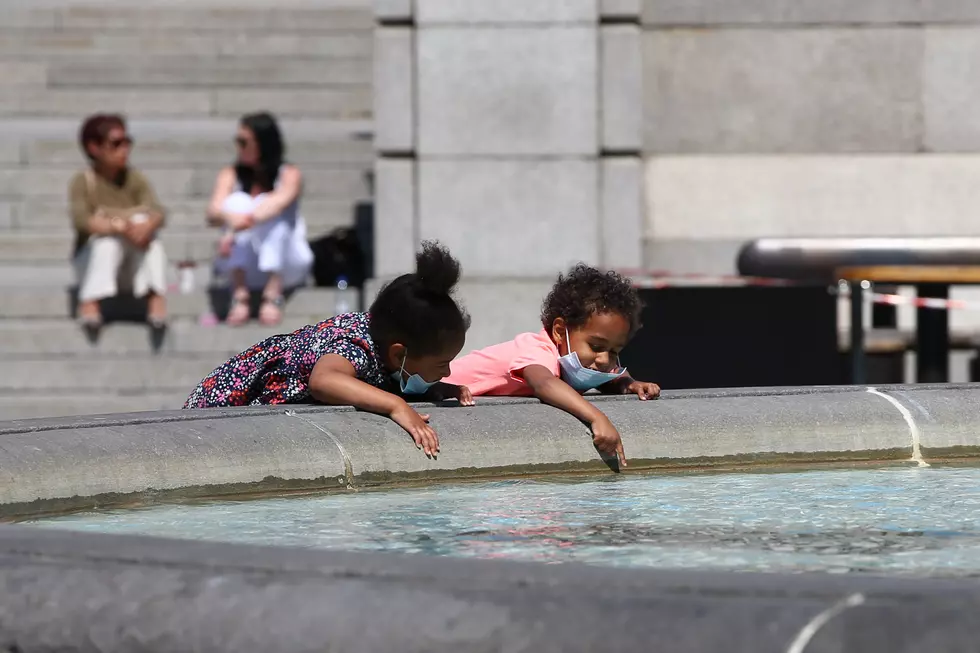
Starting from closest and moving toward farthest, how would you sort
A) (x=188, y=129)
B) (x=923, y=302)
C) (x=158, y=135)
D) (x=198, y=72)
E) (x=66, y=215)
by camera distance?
(x=923, y=302) → (x=66, y=215) → (x=158, y=135) → (x=188, y=129) → (x=198, y=72)

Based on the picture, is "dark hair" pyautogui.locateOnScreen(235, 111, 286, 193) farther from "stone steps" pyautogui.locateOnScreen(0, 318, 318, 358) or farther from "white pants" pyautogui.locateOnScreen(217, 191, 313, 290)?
"stone steps" pyautogui.locateOnScreen(0, 318, 318, 358)

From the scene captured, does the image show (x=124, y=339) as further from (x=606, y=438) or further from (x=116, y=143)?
(x=606, y=438)

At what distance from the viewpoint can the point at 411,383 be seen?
5.36m

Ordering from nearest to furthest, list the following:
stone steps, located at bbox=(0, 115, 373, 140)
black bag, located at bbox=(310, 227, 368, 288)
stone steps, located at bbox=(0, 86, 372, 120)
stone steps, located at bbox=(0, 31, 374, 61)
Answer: black bag, located at bbox=(310, 227, 368, 288) < stone steps, located at bbox=(0, 115, 373, 140) < stone steps, located at bbox=(0, 86, 372, 120) < stone steps, located at bbox=(0, 31, 374, 61)

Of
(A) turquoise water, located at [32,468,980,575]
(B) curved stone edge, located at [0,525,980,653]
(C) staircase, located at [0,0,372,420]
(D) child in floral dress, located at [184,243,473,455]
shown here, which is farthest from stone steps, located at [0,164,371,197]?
(B) curved stone edge, located at [0,525,980,653]

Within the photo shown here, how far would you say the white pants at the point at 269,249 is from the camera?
33.9ft

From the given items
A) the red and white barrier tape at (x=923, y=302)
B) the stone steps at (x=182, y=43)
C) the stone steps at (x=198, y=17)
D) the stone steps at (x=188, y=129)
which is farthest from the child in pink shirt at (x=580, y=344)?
the stone steps at (x=198, y=17)

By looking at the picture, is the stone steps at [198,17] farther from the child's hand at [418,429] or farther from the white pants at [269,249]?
the child's hand at [418,429]

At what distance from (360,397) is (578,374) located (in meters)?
0.90

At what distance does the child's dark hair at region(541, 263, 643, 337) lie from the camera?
555cm

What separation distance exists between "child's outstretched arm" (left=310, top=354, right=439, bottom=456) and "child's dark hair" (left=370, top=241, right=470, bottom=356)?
20 centimetres

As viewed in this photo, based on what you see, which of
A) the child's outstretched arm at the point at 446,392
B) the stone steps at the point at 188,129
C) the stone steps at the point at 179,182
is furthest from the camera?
the stone steps at the point at 188,129

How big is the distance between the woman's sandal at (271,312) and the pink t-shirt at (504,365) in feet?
14.7

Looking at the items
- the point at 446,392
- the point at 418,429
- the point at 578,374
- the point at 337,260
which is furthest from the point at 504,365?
the point at 337,260
